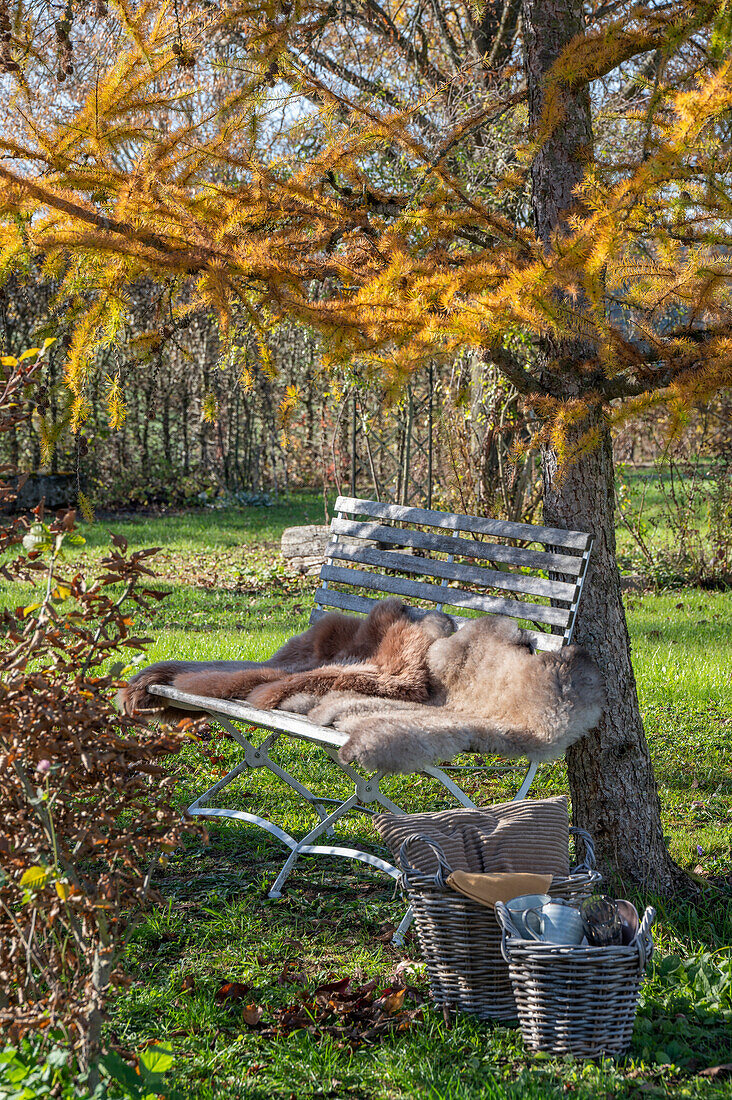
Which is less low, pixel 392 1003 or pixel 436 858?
pixel 436 858

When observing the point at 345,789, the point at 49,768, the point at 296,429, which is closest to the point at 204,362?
the point at 296,429

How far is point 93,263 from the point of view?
2717 millimetres

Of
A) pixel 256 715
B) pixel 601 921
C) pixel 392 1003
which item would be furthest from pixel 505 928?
pixel 256 715

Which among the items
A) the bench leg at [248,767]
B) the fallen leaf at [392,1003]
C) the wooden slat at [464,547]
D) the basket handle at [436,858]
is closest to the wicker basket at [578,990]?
the basket handle at [436,858]

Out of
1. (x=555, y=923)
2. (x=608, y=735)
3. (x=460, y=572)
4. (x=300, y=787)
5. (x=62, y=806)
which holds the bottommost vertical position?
(x=300, y=787)

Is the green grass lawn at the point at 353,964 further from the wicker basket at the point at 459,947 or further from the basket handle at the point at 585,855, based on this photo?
the basket handle at the point at 585,855

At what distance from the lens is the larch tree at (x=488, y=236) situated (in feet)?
7.96

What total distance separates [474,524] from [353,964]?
1.60 metres

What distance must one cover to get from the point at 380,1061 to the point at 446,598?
5.87ft

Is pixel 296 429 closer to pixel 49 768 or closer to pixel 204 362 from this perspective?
pixel 204 362

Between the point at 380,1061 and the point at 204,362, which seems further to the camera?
the point at 204,362

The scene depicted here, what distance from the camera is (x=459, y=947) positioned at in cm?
225

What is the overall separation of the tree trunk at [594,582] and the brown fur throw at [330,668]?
66 cm

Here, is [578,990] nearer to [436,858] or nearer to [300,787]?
[436,858]
